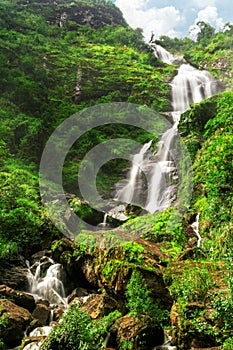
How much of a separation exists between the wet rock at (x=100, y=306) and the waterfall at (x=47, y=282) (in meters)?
3.02

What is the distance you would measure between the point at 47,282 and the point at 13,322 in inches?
157

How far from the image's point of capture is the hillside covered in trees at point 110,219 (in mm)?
8742

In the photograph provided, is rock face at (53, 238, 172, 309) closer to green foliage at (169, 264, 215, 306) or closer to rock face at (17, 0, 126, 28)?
green foliage at (169, 264, 215, 306)

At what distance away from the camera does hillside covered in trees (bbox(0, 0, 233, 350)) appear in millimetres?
8742

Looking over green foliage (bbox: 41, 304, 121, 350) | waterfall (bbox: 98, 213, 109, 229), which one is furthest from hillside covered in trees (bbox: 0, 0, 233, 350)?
waterfall (bbox: 98, 213, 109, 229)

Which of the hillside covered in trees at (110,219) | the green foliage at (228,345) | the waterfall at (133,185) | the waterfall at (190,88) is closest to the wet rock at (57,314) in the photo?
the hillside covered in trees at (110,219)

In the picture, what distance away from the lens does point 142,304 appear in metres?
9.65

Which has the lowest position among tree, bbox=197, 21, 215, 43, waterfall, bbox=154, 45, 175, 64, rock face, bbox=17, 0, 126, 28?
waterfall, bbox=154, 45, 175, 64

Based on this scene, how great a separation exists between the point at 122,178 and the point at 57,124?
978 cm

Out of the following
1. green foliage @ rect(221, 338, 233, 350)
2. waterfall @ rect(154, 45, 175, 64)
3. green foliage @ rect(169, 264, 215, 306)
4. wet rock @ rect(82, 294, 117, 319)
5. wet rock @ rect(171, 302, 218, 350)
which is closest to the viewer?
green foliage @ rect(221, 338, 233, 350)

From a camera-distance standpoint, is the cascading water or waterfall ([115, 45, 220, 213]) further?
waterfall ([115, 45, 220, 213])

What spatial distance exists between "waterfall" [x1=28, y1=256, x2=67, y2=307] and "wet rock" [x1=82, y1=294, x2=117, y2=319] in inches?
119

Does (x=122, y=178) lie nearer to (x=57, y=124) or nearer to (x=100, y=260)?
(x=57, y=124)

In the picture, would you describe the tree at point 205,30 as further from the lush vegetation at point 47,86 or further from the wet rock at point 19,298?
the wet rock at point 19,298
